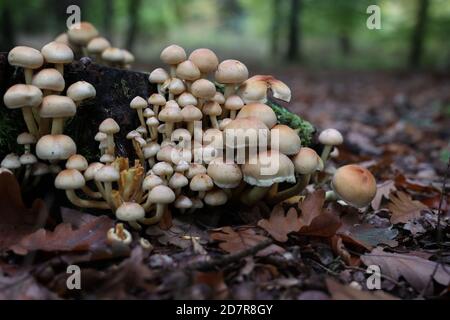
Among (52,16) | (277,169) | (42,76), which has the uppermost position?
(52,16)

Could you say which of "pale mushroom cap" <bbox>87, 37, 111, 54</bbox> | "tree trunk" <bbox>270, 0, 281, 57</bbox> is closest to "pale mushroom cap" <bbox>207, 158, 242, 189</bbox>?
"pale mushroom cap" <bbox>87, 37, 111, 54</bbox>

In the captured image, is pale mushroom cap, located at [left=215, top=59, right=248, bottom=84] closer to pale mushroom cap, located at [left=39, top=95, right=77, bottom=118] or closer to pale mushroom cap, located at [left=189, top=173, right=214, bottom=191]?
pale mushroom cap, located at [left=189, top=173, right=214, bottom=191]

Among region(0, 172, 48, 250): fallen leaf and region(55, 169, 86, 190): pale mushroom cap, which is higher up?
region(55, 169, 86, 190): pale mushroom cap

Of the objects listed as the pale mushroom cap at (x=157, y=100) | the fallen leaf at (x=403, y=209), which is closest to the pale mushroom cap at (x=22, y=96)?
the pale mushroom cap at (x=157, y=100)

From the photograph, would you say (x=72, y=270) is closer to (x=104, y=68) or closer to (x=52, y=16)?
(x=104, y=68)

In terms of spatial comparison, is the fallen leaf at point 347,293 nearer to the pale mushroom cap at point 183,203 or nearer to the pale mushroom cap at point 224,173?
the pale mushroom cap at point 224,173

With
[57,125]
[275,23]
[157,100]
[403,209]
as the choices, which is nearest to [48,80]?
[57,125]
